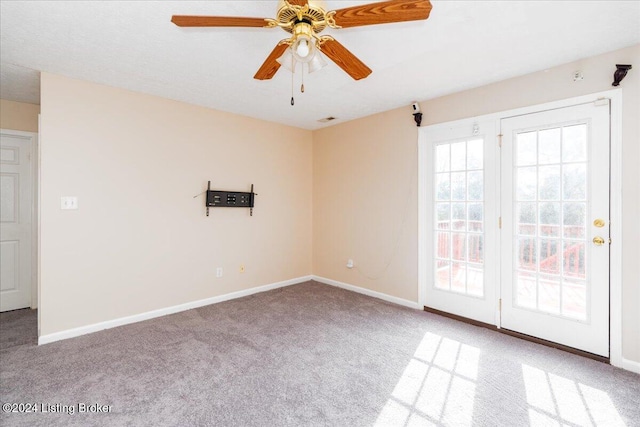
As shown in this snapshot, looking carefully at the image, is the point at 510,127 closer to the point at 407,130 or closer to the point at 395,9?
the point at 407,130

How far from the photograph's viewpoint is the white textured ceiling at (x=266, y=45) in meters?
1.89

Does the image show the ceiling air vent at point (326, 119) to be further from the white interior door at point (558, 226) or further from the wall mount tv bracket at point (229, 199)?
the white interior door at point (558, 226)

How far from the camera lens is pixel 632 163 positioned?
2.30 metres

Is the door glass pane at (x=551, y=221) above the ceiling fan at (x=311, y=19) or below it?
below

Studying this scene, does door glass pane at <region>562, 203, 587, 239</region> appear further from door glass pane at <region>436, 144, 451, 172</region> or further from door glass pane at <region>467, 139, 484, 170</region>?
door glass pane at <region>436, 144, 451, 172</region>

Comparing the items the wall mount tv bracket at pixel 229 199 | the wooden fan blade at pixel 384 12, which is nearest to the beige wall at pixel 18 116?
the wall mount tv bracket at pixel 229 199

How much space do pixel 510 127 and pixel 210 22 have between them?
2.76m

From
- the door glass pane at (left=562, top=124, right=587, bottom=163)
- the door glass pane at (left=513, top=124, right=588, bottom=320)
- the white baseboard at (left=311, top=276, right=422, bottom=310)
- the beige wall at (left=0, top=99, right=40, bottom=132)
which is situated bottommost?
the white baseboard at (left=311, top=276, right=422, bottom=310)

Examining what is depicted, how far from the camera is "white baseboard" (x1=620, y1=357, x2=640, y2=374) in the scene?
7.43 ft

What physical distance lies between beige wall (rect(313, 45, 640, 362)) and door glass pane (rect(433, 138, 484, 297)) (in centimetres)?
29

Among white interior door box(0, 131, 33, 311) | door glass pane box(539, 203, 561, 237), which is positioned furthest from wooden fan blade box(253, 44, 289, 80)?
white interior door box(0, 131, 33, 311)

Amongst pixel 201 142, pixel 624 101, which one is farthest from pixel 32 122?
pixel 624 101

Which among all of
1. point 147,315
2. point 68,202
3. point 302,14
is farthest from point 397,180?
point 68,202

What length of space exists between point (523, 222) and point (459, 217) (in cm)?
60
